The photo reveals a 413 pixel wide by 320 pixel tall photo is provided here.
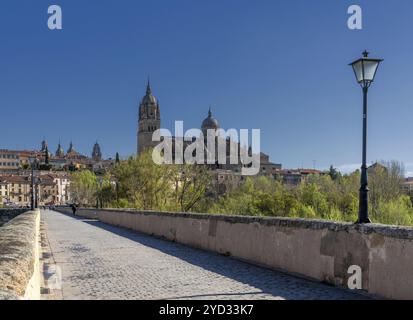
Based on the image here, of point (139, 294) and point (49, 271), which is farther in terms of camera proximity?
point (49, 271)

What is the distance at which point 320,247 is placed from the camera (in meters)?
9.14

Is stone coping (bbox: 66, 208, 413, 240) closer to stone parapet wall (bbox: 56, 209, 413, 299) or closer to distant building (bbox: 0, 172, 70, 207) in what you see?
stone parapet wall (bbox: 56, 209, 413, 299)

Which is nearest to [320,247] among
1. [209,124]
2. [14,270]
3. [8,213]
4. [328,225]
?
[328,225]

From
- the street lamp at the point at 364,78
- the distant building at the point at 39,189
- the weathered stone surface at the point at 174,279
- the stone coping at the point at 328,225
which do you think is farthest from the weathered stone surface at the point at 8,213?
the distant building at the point at 39,189

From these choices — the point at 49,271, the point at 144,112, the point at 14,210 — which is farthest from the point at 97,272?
the point at 144,112

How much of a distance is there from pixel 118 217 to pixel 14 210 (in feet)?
119

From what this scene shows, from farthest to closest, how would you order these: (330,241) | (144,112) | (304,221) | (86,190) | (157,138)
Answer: (144,112) → (157,138) → (86,190) → (304,221) → (330,241)

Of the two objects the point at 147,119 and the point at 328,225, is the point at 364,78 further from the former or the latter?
the point at 147,119

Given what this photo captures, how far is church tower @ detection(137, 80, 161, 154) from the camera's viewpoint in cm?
17362

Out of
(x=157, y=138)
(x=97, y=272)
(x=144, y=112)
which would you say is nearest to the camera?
(x=97, y=272)

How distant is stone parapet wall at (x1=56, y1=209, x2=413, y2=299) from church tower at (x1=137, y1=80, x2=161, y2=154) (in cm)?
15800

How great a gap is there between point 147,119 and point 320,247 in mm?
168014
